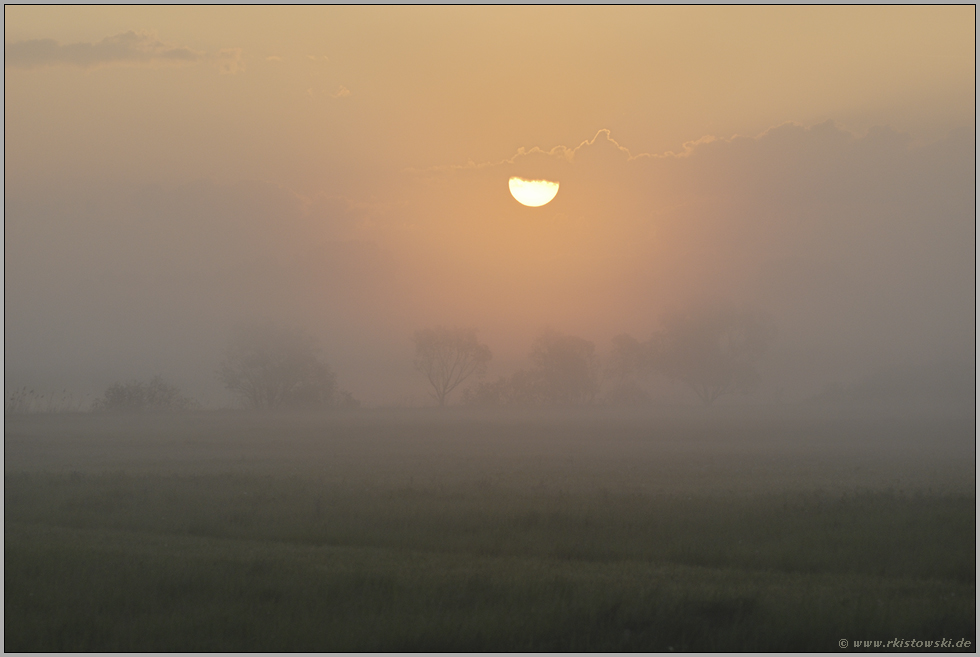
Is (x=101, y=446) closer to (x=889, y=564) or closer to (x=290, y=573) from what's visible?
(x=290, y=573)

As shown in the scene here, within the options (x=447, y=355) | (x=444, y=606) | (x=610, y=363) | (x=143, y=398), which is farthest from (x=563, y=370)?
(x=444, y=606)

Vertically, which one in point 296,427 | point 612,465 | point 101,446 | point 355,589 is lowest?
point 355,589

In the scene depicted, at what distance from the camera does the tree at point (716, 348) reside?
491 feet

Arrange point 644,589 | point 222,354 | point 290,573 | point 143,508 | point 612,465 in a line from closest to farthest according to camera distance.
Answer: point 644,589 < point 290,573 < point 143,508 < point 612,465 < point 222,354

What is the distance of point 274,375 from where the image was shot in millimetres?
126875

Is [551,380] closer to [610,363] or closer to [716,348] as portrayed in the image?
[610,363]

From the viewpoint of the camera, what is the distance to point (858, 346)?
498 ft

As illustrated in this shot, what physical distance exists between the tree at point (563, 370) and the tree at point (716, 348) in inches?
609

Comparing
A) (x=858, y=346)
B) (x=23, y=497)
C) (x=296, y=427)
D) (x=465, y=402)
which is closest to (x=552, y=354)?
(x=465, y=402)

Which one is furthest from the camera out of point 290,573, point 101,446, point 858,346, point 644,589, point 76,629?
point 858,346

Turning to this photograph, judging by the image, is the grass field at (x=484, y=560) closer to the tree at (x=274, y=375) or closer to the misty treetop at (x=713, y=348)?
the tree at (x=274, y=375)

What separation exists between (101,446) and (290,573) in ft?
140

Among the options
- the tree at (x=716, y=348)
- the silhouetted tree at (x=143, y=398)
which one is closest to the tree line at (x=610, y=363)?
the tree at (x=716, y=348)

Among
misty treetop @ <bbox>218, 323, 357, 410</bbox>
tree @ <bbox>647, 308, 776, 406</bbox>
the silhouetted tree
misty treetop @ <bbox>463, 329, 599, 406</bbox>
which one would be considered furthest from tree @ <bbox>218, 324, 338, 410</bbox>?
tree @ <bbox>647, 308, 776, 406</bbox>
